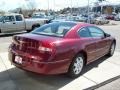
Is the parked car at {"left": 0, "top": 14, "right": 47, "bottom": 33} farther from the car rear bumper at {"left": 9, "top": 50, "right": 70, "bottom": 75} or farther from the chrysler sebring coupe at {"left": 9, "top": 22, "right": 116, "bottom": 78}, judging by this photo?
the car rear bumper at {"left": 9, "top": 50, "right": 70, "bottom": 75}

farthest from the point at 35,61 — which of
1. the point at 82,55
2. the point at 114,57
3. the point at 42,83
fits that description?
the point at 114,57

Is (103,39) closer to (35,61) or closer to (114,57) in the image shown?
(114,57)


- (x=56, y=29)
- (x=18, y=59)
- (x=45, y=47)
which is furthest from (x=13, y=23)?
(x=45, y=47)

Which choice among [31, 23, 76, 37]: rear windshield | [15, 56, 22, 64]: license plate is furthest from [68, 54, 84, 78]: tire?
[15, 56, 22, 64]: license plate

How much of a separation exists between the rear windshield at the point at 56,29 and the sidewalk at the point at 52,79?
3.74ft

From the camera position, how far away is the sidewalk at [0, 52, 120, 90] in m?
5.35

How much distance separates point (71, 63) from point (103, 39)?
2.24 meters

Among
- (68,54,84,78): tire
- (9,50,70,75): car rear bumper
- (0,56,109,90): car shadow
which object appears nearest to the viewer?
(9,50,70,75): car rear bumper

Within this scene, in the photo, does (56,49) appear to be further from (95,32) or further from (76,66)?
(95,32)

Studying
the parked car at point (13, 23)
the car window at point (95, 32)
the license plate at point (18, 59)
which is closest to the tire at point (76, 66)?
the car window at point (95, 32)

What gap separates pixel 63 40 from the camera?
18.4 feet

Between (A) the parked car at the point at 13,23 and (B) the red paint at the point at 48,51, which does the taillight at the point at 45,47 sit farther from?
(A) the parked car at the point at 13,23

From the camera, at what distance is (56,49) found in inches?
206

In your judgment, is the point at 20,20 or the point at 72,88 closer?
the point at 72,88
